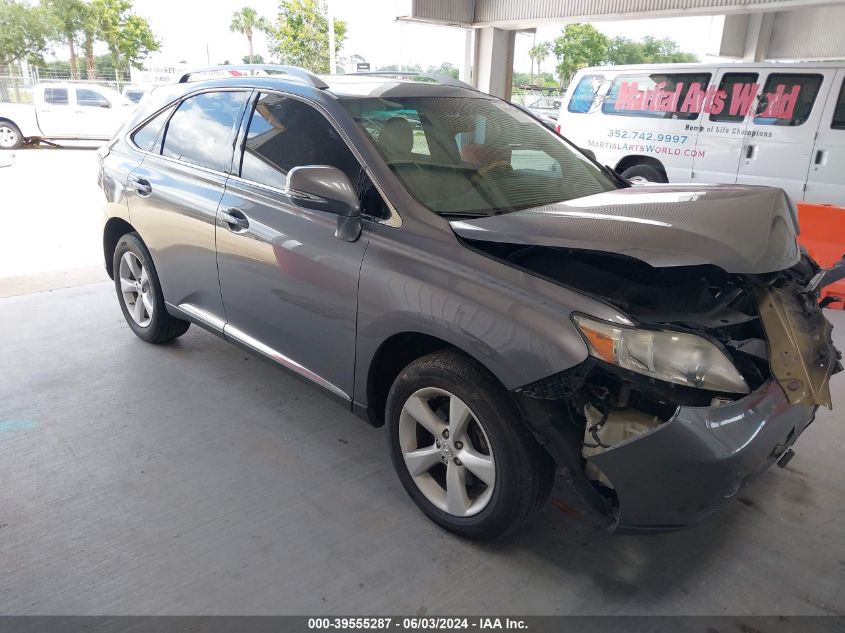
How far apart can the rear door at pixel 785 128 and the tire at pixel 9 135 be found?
16355 mm

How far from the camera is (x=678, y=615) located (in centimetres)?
207

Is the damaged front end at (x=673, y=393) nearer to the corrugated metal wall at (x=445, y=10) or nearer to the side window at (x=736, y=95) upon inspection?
the side window at (x=736, y=95)

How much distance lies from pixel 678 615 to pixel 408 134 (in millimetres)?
2100

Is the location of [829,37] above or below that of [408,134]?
above

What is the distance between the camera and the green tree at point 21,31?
33312 millimetres

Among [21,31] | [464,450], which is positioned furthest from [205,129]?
[21,31]

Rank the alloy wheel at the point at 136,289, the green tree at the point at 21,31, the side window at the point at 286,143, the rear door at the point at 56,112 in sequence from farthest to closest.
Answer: the green tree at the point at 21,31
the rear door at the point at 56,112
the alloy wheel at the point at 136,289
the side window at the point at 286,143

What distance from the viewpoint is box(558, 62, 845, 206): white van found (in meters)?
6.94

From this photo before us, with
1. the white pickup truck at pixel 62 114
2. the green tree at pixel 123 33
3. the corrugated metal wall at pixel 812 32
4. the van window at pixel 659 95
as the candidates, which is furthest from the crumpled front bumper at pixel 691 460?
the green tree at pixel 123 33

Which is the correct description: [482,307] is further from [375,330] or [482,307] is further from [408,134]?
[408,134]

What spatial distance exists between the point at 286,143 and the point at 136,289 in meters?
1.80

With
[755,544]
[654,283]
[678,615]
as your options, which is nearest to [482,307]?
[654,283]

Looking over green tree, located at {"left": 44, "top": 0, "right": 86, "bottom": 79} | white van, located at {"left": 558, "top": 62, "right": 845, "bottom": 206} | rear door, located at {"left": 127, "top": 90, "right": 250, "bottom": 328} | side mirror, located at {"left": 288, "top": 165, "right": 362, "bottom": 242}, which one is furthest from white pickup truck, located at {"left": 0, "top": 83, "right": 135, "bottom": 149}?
green tree, located at {"left": 44, "top": 0, "right": 86, "bottom": 79}

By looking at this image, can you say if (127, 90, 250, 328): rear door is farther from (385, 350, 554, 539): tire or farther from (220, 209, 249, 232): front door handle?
(385, 350, 554, 539): tire
